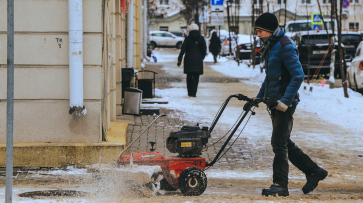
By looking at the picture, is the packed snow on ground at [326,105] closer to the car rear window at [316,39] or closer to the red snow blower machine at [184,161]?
the car rear window at [316,39]

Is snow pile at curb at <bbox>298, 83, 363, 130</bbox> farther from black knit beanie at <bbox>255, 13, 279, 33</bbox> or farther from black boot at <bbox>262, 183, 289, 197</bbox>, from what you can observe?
black knit beanie at <bbox>255, 13, 279, 33</bbox>

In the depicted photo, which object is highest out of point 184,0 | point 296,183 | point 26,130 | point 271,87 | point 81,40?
point 184,0

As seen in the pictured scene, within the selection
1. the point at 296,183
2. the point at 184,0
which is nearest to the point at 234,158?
the point at 296,183

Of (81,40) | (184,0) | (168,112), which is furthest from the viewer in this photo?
(184,0)

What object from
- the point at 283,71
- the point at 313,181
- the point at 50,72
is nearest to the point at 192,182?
the point at 313,181

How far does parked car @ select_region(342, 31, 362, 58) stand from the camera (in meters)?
20.5

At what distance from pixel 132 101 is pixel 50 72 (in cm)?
387

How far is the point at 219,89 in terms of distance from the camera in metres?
16.5

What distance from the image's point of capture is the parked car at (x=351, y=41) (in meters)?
20.5

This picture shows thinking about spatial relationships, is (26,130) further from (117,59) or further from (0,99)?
(117,59)

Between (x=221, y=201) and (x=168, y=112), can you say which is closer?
(x=221, y=201)

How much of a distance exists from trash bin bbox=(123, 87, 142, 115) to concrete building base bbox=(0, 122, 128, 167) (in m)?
3.63

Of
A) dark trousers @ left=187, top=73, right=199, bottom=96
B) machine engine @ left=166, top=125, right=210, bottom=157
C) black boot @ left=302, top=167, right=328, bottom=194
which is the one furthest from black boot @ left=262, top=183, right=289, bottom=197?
dark trousers @ left=187, top=73, right=199, bottom=96

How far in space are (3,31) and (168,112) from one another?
5.24 m
